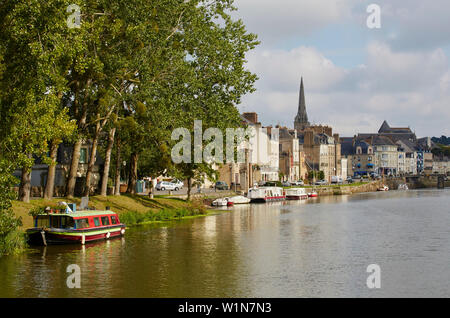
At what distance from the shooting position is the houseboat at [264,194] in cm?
10544

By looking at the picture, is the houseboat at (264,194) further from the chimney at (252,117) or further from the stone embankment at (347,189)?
the stone embankment at (347,189)

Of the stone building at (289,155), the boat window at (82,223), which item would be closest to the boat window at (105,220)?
the boat window at (82,223)

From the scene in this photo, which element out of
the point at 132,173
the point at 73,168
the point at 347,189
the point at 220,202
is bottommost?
the point at 220,202

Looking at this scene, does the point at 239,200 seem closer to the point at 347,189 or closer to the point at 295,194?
the point at 295,194

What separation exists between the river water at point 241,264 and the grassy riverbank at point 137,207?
8.99 feet

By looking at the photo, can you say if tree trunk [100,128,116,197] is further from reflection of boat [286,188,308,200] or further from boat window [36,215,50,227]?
reflection of boat [286,188,308,200]

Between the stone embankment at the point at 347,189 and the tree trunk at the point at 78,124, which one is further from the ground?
the tree trunk at the point at 78,124

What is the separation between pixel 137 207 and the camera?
62.2m

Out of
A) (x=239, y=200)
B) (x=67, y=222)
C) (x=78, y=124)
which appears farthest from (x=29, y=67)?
(x=239, y=200)

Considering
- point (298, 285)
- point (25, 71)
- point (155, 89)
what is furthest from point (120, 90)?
point (298, 285)

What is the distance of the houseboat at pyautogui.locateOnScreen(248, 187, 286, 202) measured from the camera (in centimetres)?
10544

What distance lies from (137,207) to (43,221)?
67.3 ft
